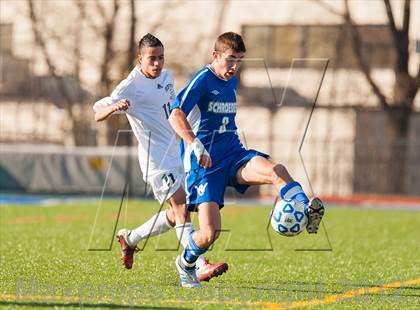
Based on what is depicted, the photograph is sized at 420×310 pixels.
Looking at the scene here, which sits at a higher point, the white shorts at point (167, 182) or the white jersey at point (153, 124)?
the white jersey at point (153, 124)

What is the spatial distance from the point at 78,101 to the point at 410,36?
1078 centimetres

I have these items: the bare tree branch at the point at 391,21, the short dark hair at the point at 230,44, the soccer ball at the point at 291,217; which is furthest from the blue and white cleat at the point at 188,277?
the bare tree branch at the point at 391,21

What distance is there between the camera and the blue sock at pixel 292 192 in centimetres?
804

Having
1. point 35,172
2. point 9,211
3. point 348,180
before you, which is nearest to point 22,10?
point 35,172

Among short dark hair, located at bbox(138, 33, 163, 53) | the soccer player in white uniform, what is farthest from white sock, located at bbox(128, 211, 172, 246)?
short dark hair, located at bbox(138, 33, 163, 53)

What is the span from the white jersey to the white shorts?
4cm

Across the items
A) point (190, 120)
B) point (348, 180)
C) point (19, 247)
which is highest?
point (190, 120)

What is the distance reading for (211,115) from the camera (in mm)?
8594

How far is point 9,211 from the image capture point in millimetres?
19938

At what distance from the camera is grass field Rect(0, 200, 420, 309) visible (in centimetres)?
769

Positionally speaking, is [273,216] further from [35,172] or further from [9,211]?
[35,172]

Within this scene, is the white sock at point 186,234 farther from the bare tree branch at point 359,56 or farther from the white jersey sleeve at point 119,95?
the bare tree branch at point 359,56

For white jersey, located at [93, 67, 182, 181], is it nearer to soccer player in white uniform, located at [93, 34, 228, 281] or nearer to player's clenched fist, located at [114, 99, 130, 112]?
soccer player in white uniform, located at [93, 34, 228, 281]

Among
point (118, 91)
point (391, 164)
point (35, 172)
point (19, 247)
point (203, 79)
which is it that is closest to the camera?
point (203, 79)
